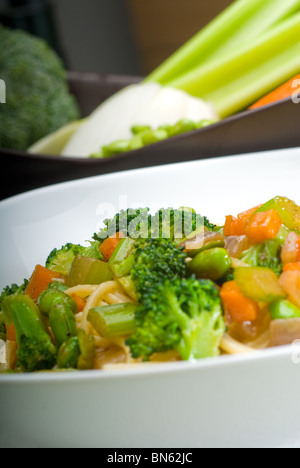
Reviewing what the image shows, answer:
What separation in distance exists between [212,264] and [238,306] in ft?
0.32

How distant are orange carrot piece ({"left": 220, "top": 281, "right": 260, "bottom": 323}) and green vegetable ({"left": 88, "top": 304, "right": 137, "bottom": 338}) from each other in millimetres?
157

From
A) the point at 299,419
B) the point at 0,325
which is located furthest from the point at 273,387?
→ the point at 0,325

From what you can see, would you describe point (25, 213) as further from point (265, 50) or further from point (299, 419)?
point (265, 50)

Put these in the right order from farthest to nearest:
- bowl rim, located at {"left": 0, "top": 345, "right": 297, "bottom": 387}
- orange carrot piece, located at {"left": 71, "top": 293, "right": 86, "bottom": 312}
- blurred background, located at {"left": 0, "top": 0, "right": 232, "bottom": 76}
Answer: blurred background, located at {"left": 0, "top": 0, "right": 232, "bottom": 76} < orange carrot piece, located at {"left": 71, "top": 293, "right": 86, "bottom": 312} < bowl rim, located at {"left": 0, "top": 345, "right": 297, "bottom": 387}

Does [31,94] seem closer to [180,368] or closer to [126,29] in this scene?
[126,29]

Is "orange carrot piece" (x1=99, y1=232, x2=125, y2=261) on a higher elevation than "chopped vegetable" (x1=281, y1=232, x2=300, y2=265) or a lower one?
higher

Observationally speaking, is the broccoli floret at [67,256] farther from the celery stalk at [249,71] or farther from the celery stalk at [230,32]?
the celery stalk at [230,32]

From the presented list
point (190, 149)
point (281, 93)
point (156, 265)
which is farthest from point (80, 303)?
point (281, 93)

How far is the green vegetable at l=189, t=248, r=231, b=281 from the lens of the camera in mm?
996

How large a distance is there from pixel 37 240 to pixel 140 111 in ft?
3.15

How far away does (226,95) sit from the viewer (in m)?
2.30

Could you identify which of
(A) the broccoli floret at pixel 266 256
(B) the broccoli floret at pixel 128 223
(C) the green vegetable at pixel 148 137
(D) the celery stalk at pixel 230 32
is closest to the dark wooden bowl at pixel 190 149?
(C) the green vegetable at pixel 148 137

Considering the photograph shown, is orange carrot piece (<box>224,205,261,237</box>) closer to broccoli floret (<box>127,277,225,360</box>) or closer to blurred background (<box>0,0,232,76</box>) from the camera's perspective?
broccoli floret (<box>127,277,225,360</box>)

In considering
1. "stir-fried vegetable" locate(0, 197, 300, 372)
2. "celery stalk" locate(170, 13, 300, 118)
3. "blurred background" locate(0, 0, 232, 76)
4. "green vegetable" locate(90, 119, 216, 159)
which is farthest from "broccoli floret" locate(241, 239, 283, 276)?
"blurred background" locate(0, 0, 232, 76)
